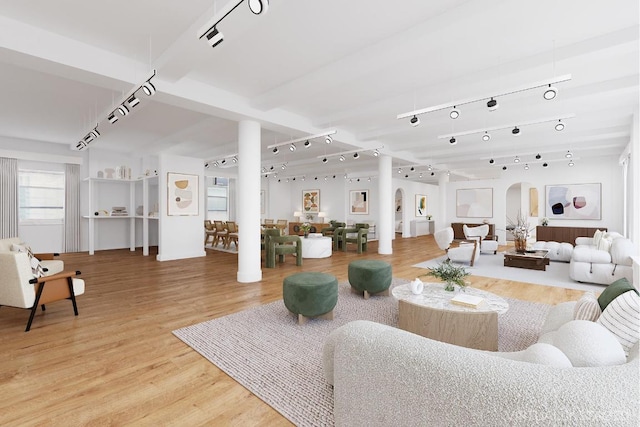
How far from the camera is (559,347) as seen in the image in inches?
55.1

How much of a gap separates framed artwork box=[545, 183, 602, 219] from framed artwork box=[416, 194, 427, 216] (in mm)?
5254

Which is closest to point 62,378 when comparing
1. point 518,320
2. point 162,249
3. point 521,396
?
point 521,396

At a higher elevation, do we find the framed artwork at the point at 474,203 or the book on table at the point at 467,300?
the framed artwork at the point at 474,203

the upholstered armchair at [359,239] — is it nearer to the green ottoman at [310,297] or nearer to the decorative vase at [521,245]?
the decorative vase at [521,245]

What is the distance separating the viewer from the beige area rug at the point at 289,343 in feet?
6.99

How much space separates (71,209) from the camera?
9023 millimetres

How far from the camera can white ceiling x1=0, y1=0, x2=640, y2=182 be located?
3.05m

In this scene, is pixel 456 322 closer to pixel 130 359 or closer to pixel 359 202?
pixel 130 359

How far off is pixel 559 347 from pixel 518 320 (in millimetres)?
2648

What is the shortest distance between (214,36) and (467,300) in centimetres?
355

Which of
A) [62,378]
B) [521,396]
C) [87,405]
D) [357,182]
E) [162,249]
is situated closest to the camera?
[521,396]

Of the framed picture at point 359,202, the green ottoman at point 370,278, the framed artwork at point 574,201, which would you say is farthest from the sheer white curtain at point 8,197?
the framed artwork at point 574,201

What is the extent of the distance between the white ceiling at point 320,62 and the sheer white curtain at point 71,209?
195 cm

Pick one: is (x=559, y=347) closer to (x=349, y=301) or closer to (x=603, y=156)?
(x=349, y=301)
